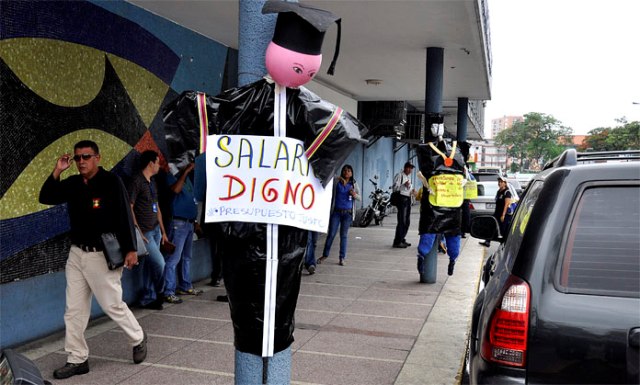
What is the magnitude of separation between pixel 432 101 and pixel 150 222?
15.8 ft

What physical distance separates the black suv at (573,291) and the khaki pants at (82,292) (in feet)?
10.4

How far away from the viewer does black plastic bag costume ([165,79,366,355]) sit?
295cm

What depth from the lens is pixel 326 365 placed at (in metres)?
5.18

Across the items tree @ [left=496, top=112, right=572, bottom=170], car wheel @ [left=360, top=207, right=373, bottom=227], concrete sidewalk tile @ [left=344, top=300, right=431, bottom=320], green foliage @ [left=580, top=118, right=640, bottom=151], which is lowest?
concrete sidewalk tile @ [left=344, top=300, right=431, bottom=320]

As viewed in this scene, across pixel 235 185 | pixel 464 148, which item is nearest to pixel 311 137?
pixel 235 185

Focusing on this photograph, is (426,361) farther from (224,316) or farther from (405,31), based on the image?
(405,31)

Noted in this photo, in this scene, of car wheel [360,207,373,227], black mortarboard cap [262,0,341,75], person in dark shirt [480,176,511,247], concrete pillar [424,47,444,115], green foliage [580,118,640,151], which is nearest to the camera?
black mortarboard cap [262,0,341,75]

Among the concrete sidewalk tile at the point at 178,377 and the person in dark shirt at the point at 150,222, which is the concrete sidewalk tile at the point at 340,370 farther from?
the person in dark shirt at the point at 150,222

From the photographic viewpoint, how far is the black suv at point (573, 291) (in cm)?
239

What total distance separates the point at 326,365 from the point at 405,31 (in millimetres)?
5114

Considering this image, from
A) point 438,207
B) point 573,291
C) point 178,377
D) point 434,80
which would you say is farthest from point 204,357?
point 434,80

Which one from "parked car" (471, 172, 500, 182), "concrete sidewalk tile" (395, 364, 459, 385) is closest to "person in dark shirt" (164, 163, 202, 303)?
"concrete sidewalk tile" (395, 364, 459, 385)

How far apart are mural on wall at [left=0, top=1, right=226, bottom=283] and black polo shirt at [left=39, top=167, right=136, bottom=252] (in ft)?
2.71

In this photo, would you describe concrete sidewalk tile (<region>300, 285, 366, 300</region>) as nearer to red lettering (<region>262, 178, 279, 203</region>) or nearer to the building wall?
the building wall
